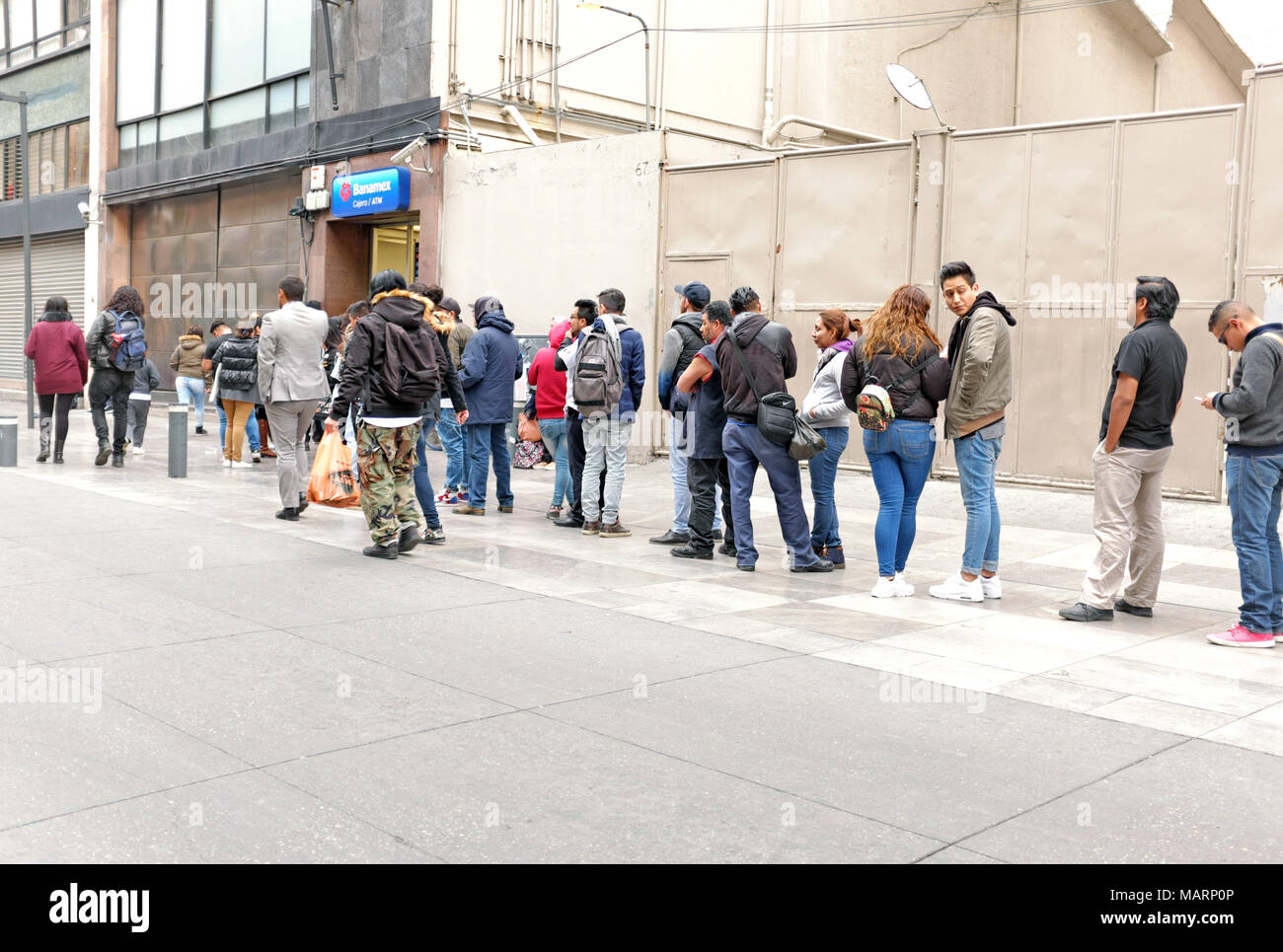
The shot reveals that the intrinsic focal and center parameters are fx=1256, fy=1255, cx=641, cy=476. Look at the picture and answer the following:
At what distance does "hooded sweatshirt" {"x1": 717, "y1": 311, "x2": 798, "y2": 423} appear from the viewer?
28.9ft

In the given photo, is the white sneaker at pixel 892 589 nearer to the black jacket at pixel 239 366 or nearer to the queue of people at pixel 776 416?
the queue of people at pixel 776 416

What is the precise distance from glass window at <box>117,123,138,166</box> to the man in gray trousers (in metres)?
17.5

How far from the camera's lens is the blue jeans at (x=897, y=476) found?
7.85 metres

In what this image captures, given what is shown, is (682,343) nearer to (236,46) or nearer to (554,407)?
(554,407)

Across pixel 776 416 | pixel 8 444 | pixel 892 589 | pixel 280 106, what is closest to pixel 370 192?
pixel 280 106

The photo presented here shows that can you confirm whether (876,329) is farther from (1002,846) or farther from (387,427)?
(1002,846)

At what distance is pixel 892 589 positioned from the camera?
8031mm

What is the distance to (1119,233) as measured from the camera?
12.3 meters

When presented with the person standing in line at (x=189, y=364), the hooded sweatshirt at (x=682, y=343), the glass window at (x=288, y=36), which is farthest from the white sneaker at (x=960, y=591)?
the glass window at (x=288, y=36)

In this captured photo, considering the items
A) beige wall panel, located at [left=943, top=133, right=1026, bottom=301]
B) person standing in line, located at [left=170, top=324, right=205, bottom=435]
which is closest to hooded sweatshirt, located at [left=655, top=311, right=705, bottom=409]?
beige wall panel, located at [left=943, top=133, right=1026, bottom=301]

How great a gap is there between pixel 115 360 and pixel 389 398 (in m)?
6.40

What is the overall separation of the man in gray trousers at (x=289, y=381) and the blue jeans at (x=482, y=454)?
140 cm

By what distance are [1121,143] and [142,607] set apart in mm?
9990

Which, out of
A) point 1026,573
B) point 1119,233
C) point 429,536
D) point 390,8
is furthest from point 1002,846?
point 390,8
